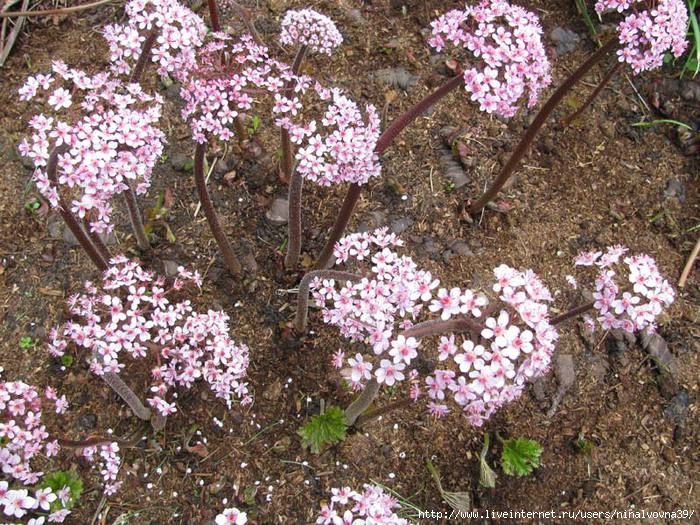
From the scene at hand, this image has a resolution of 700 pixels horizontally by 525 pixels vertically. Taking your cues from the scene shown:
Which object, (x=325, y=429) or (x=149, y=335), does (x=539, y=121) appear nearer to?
(x=325, y=429)

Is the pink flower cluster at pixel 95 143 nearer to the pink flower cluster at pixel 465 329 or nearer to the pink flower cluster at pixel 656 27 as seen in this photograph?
the pink flower cluster at pixel 465 329

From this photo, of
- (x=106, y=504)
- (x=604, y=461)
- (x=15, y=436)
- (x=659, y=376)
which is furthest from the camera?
(x=659, y=376)

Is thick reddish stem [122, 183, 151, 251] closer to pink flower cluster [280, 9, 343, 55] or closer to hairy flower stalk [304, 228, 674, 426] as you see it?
pink flower cluster [280, 9, 343, 55]

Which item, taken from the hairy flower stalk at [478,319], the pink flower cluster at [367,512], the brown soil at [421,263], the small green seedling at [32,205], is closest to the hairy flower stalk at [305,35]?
the hairy flower stalk at [478,319]

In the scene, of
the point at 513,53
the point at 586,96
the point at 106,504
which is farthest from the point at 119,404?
the point at 586,96

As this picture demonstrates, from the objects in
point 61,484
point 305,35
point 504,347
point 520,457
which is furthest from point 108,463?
point 305,35

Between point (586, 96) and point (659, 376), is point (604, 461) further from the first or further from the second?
point (586, 96)
